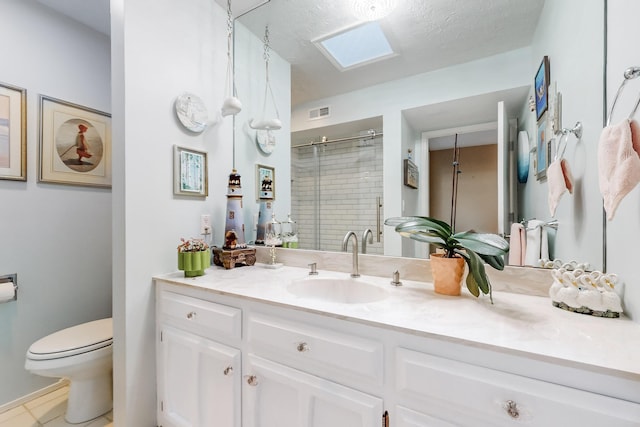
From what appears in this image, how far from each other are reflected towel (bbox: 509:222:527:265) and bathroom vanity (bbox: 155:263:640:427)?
6.2 inches

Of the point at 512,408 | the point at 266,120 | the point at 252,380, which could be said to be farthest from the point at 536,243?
the point at 266,120

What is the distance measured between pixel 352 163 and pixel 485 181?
0.68 m

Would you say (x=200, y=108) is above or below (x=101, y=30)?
below

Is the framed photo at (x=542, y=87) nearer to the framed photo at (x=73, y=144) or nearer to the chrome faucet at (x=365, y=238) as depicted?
the chrome faucet at (x=365, y=238)

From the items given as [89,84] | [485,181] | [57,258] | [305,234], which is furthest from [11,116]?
[485,181]

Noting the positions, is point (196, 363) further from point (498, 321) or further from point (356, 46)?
point (356, 46)

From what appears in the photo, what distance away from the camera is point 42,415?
155 centimetres

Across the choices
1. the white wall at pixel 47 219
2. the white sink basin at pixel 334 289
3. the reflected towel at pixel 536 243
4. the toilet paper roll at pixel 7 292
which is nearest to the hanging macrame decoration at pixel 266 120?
the white sink basin at pixel 334 289

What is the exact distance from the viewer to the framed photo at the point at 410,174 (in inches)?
53.8

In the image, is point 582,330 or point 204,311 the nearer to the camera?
point 582,330

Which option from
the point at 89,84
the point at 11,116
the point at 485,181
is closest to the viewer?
the point at 485,181

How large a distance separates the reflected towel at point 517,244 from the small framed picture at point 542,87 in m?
0.47

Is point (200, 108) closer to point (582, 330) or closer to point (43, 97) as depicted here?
point (43, 97)

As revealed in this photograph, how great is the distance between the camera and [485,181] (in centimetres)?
122
